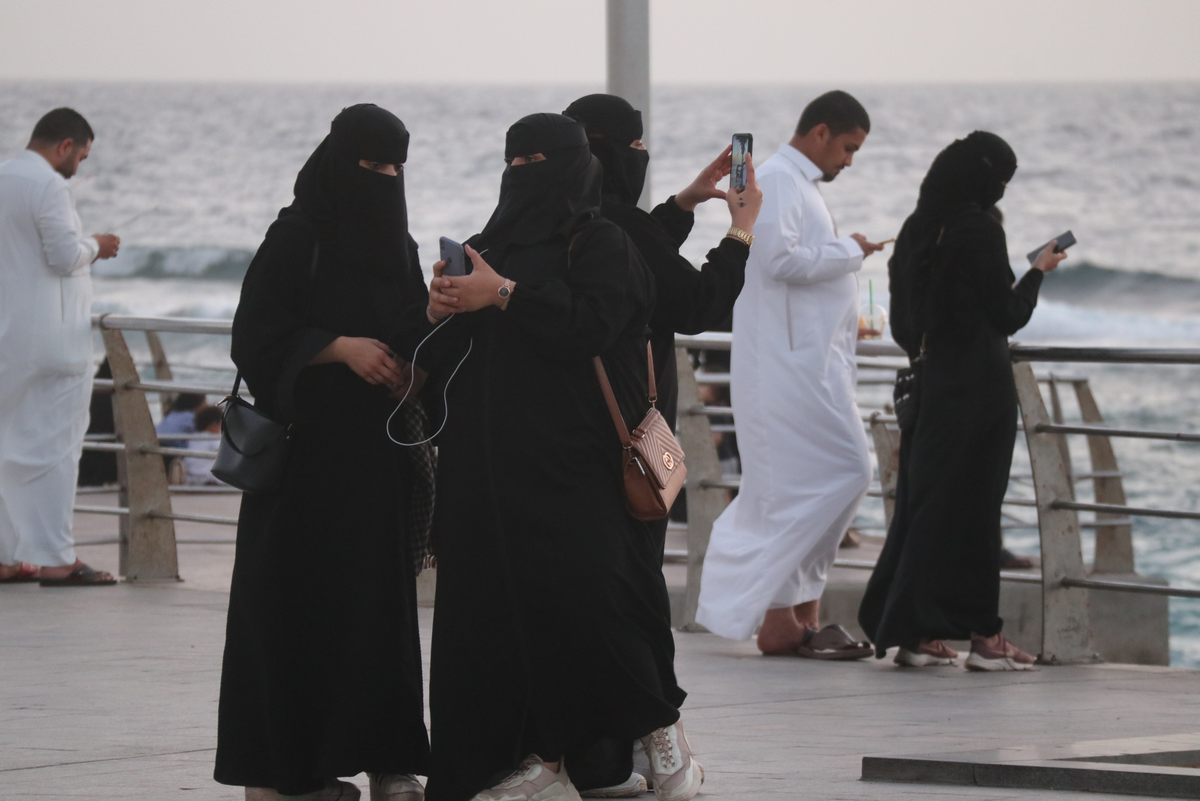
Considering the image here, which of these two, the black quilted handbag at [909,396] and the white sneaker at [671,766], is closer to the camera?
the white sneaker at [671,766]

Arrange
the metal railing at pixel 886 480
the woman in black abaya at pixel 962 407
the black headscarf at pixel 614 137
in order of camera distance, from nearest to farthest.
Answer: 1. the black headscarf at pixel 614 137
2. the woman in black abaya at pixel 962 407
3. the metal railing at pixel 886 480

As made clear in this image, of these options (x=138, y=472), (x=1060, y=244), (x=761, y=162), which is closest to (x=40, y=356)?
(x=138, y=472)

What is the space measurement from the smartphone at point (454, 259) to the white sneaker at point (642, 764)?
1121mm

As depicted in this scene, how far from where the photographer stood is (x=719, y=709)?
4.54m

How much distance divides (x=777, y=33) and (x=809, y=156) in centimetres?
4024

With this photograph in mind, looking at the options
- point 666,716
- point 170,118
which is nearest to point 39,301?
point 666,716

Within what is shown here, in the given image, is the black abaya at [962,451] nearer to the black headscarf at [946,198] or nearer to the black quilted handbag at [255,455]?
the black headscarf at [946,198]

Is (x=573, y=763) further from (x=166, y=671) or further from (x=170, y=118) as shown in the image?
(x=170, y=118)

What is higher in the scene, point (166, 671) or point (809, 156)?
point (809, 156)

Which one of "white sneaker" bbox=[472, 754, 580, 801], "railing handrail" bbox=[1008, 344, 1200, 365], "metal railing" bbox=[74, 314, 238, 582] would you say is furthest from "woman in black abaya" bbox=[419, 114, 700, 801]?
"metal railing" bbox=[74, 314, 238, 582]

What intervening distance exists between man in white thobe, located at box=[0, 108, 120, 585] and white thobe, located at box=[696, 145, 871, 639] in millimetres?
2753

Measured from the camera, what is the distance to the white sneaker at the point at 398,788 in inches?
129

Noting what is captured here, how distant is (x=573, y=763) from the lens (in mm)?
3367

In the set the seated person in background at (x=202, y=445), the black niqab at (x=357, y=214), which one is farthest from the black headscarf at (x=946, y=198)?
the seated person in background at (x=202, y=445)
